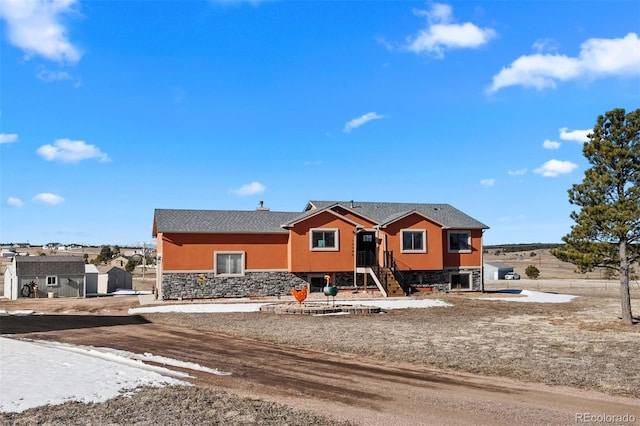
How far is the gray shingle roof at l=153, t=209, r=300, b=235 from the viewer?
33.4 m

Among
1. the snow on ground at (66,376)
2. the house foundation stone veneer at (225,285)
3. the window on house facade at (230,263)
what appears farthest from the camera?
the window on house facade at (230,263)

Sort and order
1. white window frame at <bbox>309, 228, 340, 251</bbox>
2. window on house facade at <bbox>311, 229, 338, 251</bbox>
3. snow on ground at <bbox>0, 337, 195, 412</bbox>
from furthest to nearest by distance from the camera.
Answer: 1. window on house facade at <bbox>311, 229, 338, 251</bbox>
2. white window frame at <bbox>309, 228, 340, 251</bbox>
3. snow on ground at <bbox>0, 337, 195, 412</bbox>

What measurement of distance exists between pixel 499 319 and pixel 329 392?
1496 centimetres

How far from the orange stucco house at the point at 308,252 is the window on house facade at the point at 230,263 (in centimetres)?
7

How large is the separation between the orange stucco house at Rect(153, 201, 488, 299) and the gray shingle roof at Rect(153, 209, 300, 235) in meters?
0.06

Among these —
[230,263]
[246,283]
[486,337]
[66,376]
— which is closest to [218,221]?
[230,263]

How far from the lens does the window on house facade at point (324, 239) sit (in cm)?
3484

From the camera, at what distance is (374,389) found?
1062cm

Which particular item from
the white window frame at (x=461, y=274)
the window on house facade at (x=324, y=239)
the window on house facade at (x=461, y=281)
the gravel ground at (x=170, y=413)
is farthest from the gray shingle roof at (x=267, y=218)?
the gravel ground at (x=170, y=413)

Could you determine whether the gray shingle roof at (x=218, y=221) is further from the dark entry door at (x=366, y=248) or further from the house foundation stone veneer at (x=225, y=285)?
the dark entry door at (x=366, y=248)

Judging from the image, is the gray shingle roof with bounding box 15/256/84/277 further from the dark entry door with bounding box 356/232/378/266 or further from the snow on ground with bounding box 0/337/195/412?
the snow on ground with bounding box 0/337/195/412

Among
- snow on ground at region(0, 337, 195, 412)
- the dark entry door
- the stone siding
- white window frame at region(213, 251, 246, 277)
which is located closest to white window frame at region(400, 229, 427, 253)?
the stone siding

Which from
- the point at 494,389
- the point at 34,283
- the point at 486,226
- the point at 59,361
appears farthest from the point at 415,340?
the point at 34,283

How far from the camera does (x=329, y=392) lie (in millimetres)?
10336
